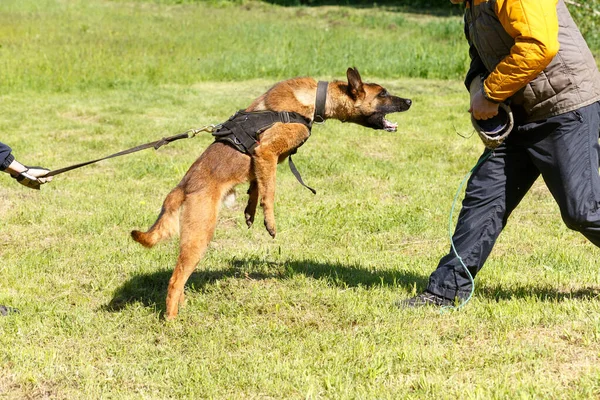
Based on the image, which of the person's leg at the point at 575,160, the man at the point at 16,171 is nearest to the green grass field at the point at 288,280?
the person's leg at the point at 575,160

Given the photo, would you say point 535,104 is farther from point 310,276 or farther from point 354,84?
point 310,276

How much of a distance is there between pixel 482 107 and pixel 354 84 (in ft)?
4.88

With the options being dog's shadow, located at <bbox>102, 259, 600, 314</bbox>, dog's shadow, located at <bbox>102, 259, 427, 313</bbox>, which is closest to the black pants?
dog's shadow, located at <bbox>102, 259, 600, 314</bbox>

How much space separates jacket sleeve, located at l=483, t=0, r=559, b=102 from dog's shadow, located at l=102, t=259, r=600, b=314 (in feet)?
5.60

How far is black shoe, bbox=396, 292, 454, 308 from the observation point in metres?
4.81

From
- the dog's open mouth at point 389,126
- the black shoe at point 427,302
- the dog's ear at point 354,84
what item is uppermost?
the dog's ear at point 354,84

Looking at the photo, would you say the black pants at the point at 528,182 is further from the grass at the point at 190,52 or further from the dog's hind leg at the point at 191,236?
the grass at the point at 190,52

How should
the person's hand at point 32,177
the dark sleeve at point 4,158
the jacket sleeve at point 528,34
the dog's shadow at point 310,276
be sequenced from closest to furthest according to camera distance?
the jacket sleeve at point 528,34 < the dark sleeve at point 4,158 < the person's hand at point 32,177 < the dog's shadow at point 310,276

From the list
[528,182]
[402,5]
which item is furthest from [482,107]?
[402,5]

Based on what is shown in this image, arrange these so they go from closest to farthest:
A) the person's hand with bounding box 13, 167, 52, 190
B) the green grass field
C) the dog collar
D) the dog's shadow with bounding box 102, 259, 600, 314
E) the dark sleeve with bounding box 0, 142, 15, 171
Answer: the green grass field, the dark sleeve with bounding box 0, 142, 15, 171, the person's hand with bounding box 13, 167, 52, 190, the dog's shadow with bounding box 102, 259, 600, 314, the dog collar

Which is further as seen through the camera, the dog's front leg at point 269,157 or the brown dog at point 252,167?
the dog's front leg at point 269,157

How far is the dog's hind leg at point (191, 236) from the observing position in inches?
190

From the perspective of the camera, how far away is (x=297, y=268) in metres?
5.80

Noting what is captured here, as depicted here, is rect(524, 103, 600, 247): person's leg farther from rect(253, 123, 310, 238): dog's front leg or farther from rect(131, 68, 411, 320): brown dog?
rect(253, 123, 310, 238): dog's front leg
